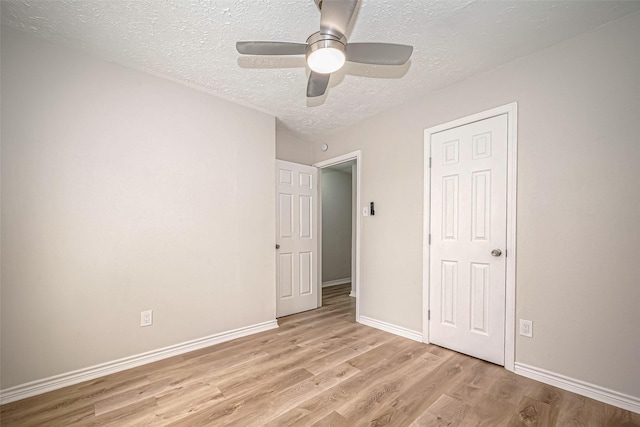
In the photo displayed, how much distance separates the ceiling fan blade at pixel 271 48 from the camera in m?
1.69

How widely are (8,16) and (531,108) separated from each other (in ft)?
12.3

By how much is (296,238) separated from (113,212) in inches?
84.5

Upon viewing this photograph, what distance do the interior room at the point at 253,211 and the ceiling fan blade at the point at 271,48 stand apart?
2cm

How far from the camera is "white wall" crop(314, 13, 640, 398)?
6.06 ft

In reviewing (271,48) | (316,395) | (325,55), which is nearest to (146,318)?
(316,395)

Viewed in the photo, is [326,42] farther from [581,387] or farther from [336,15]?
[581,387]

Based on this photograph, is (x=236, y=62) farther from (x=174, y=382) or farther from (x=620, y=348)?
(x=620, y=348)

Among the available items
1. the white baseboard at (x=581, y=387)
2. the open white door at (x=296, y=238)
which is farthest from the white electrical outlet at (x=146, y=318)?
the white baseboard at (x=581, y=387)

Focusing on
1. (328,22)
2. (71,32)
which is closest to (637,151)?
(328,22)

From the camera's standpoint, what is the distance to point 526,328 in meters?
2.25

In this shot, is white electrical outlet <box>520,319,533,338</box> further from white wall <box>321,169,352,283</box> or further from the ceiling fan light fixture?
white wall <box>321,169,352,283</box>

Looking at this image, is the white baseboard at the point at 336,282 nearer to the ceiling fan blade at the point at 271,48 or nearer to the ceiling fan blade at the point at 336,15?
the ceiling fan blade at the point at 271,48

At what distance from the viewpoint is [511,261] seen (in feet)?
→ 7.64

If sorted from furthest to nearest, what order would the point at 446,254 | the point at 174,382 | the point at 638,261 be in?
the point at 446,254
the point at 174,382
the point at 638,261
